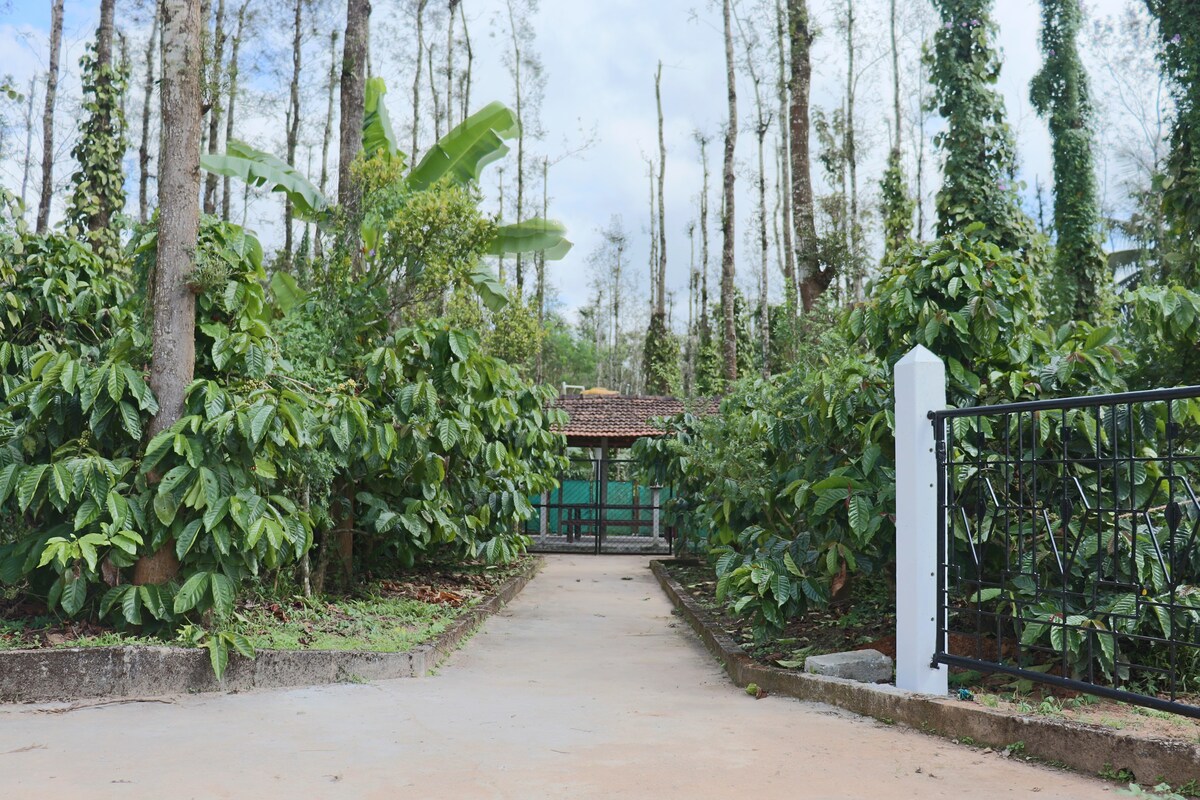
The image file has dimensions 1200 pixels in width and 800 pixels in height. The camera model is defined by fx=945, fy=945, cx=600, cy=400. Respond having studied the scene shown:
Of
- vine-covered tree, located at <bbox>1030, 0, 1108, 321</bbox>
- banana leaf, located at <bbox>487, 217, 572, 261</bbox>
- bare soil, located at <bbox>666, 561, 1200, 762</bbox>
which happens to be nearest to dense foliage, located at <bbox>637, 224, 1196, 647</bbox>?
bare soil, located at <bbox>666, 561, 1200, 762</bbox>

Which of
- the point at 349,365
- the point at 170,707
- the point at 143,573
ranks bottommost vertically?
the point at 170,707

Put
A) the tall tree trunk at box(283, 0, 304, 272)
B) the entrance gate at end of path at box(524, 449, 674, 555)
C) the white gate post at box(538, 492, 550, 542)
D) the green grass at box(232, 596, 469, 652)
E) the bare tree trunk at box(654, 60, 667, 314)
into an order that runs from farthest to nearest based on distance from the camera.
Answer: the bare tree trunk at box(654, 60, 667, 314)
the tall tree trunk at box(283, 0, 304, 272)
the white gate post at box(538, 492, 550, 542)
the entrance gate at end of path at box(524, 449, 674, 555)
the green grass at box(232, 596, 469, 652)

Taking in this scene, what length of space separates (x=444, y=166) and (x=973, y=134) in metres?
7.14

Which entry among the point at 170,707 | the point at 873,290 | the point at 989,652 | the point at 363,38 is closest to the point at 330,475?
the point at 170,707

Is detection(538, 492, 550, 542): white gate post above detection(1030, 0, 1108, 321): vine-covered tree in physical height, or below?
below

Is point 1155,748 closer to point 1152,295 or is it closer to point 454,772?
point 454,772

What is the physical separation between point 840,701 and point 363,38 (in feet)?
31.8

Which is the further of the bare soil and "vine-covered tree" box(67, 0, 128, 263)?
"vine-covered tree" box(67, 0, 128, 263)

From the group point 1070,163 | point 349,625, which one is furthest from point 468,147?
point 1070,163

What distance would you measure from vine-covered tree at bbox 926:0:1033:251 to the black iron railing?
7685 mm

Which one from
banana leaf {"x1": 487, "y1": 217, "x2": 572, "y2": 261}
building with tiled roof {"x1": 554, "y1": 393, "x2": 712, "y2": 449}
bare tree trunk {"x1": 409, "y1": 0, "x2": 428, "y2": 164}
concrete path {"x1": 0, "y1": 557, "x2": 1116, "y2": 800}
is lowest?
concrete path {"x1": 0, "y1": 557, "x2": 1116, "y2": 800}

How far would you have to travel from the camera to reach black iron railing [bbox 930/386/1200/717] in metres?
4.17

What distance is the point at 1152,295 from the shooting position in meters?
5.58

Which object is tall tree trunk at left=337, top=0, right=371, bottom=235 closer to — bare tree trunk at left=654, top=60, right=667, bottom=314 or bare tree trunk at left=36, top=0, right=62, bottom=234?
bare tree trunk at left=36, top=0, right=62, bottom=234
